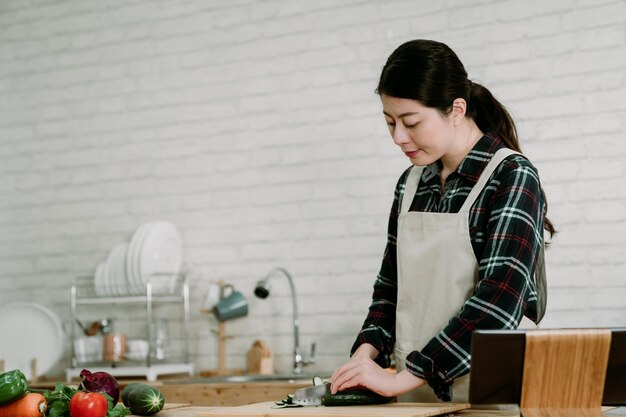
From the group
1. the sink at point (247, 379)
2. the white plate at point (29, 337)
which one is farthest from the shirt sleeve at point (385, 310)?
the white plate at point (29, 337)

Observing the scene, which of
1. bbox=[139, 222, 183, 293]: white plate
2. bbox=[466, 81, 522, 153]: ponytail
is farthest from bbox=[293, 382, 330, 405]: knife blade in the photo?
bbox=[139, 222, 183, 293]: white plate

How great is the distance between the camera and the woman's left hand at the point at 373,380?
68.3 inches

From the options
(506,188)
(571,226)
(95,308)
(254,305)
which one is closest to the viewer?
(506,188)

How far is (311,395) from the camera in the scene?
5.78ft

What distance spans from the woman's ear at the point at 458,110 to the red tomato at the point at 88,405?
1041mm

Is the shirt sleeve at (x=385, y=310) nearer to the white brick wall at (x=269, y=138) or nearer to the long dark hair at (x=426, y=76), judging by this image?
the long dark hair at (x=426, y=76)

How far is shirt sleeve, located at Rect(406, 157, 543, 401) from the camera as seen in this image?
5.69ft

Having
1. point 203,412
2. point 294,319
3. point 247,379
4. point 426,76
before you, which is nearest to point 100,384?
point 203,412

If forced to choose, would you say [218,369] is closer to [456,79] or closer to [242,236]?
[242,236]

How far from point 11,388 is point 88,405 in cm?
18

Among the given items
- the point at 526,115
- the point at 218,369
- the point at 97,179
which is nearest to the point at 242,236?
the point at 218,369

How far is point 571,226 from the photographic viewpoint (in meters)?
3.54

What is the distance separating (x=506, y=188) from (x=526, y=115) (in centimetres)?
192

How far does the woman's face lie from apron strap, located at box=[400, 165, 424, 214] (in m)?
0.17
